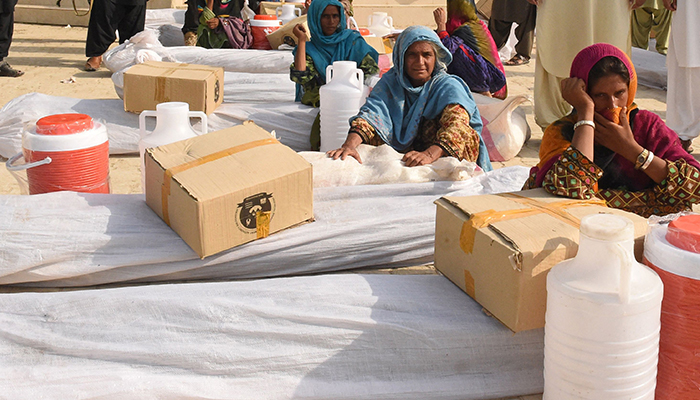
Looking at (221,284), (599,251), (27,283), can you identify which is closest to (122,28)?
(27,283)

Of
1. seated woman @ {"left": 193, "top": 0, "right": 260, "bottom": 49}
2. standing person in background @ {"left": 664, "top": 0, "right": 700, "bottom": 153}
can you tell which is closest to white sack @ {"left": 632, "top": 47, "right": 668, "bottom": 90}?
standing person in background @ {"left": 664, "top": 0, "right": 700, "bottom": 153}

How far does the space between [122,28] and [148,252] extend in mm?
5105

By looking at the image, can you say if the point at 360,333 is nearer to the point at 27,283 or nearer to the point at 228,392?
the point at 228,392

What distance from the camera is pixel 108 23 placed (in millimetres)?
A: 6652

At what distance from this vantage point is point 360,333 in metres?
1.86

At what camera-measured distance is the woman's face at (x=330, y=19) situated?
169 inches

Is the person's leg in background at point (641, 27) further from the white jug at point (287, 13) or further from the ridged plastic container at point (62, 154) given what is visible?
the ridged plastic container at point (62, 154)

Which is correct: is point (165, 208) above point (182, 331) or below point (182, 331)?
above

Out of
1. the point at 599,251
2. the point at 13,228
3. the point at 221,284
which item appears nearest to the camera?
the point at 599,251

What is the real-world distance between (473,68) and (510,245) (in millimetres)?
2506

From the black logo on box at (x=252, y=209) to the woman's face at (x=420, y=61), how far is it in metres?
1.14

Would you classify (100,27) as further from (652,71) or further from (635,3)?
(652,71)

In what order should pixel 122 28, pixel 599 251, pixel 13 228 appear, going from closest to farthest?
pixel 599 251
pixel 13 228
pixel 122 28

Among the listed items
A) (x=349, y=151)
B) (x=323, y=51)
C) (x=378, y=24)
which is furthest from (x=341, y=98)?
(x=378, y=24)
